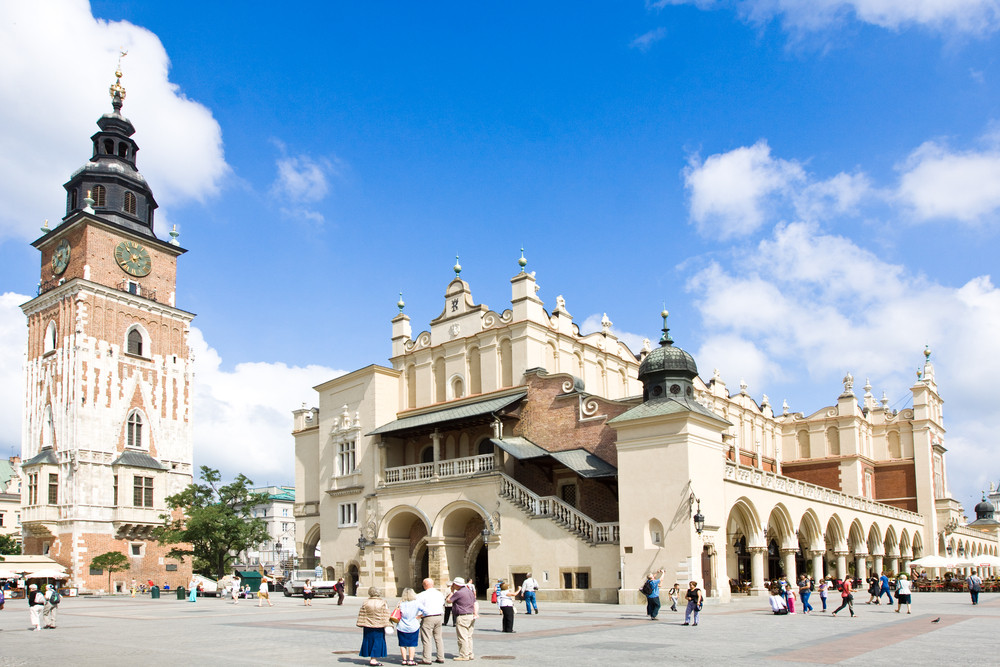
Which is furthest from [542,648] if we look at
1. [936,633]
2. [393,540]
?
[393,540]

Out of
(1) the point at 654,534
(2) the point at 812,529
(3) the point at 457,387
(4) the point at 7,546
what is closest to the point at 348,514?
(3) the point at 457,387

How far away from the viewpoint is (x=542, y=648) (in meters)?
16.9

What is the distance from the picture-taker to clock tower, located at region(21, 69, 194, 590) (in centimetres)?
5859

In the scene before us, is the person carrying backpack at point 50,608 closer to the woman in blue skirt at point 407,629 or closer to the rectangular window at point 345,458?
the woman in blue skirt at point 407,629

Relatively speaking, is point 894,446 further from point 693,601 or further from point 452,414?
point 693,601

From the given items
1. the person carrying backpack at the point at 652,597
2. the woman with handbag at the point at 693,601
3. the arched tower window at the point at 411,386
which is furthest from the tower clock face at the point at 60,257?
the woman with handbag at the point at 693,601

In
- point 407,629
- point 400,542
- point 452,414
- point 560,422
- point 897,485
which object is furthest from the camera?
point 897,485

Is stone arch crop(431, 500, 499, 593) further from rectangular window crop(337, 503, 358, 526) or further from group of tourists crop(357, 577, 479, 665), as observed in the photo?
group of tourists crop(357, 577, 479, 665)

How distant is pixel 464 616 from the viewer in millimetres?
16422

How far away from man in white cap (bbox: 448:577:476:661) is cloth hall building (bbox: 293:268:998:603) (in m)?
15.2

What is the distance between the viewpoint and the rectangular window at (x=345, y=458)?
45.7 meters

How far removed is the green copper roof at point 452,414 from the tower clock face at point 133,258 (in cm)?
3068

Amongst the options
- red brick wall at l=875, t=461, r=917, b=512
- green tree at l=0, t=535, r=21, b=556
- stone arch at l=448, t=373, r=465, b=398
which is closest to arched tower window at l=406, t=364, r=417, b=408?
stone arch at l=448, t=373, r=465, b=398

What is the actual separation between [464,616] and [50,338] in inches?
2217
